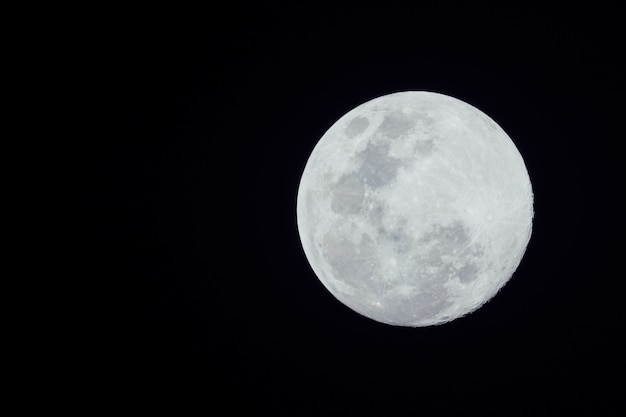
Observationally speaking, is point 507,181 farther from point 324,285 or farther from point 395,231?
point 324,285

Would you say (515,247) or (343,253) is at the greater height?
(515,247)

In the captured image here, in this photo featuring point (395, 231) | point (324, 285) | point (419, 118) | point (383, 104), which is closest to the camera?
point (395, 231)

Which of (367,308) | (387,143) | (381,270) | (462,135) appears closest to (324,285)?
(367,308)

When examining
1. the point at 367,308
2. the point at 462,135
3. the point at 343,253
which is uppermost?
the point at 462,135

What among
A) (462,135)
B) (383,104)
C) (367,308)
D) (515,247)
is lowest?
(367,308)

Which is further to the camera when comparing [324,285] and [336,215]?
[324,285]

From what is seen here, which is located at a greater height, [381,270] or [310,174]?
[310,174]

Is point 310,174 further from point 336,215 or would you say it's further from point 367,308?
point 367,308

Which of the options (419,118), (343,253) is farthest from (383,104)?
(343,253)

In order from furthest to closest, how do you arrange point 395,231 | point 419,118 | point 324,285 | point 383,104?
point 324,285, point 383,104, point 419,118, point 395,231
